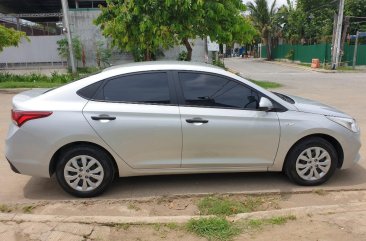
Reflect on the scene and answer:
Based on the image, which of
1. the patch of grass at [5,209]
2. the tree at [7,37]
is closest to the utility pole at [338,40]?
the tree at [7,37]

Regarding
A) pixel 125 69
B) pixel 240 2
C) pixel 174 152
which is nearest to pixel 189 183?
pixel 174 152

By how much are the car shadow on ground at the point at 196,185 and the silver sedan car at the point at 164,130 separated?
222mm

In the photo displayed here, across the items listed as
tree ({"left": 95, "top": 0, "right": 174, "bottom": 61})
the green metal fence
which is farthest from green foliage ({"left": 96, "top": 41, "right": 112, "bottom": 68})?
the green metal fence

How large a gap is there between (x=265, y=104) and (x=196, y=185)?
1.34 meters

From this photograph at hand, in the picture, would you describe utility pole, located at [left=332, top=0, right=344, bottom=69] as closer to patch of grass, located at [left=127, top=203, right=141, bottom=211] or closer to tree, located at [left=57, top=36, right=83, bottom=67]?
tree, located at [left=57, top=36, right=83, bottom=67]

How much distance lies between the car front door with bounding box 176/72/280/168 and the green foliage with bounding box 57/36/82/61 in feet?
63.4

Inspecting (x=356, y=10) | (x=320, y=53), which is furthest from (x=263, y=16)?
(x=320, y=53)

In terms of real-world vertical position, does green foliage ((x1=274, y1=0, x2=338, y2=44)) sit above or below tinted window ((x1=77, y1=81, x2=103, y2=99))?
above

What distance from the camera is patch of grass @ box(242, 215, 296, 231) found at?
3.65 meters

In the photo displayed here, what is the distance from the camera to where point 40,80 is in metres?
17.5

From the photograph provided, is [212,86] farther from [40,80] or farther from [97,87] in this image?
[40,80]

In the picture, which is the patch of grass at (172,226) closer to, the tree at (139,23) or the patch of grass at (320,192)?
the patch of grass at (320,192)

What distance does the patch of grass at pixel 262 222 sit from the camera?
365 centimetres

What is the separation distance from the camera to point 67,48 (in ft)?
77.8
